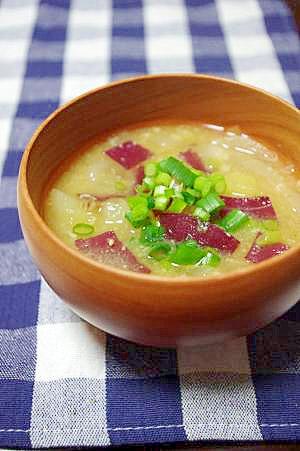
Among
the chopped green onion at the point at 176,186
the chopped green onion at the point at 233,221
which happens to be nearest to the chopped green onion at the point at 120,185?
the chopped green onion at the point at 176,186

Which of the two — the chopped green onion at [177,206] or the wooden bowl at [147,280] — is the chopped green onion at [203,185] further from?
the wooden bowl at [147,280]

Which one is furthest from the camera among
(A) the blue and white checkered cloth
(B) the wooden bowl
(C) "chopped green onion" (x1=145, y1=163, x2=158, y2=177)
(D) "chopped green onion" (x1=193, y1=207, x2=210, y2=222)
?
(C) "chopped green onion" (x1=145, y1=163, x2=158, y2=177)

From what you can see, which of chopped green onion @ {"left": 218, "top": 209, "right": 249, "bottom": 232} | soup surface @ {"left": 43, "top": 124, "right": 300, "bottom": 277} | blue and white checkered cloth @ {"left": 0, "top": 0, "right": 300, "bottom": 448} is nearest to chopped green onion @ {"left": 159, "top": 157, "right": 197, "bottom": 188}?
soup surface @ {"left": 43, "top": 124, "right": 300, "bottom": 277}

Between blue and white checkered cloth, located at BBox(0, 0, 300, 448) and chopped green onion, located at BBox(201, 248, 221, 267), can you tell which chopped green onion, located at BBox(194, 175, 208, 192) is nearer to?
chopped green onion, located at BBox(201, 248, 221, 267)

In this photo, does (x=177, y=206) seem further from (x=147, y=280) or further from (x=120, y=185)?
(x=147, y=280)

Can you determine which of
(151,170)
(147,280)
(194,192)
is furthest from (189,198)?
(147,280)

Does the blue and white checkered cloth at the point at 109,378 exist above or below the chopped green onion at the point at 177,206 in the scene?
below

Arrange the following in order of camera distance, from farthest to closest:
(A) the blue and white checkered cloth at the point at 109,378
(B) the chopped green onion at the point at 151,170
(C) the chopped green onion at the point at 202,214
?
(B) the chopped green onion at the point at 151,170 → (C) the chopped green onion at the point at 202,214 → (A) the blue and white checkered cloth at the point at 109,378
